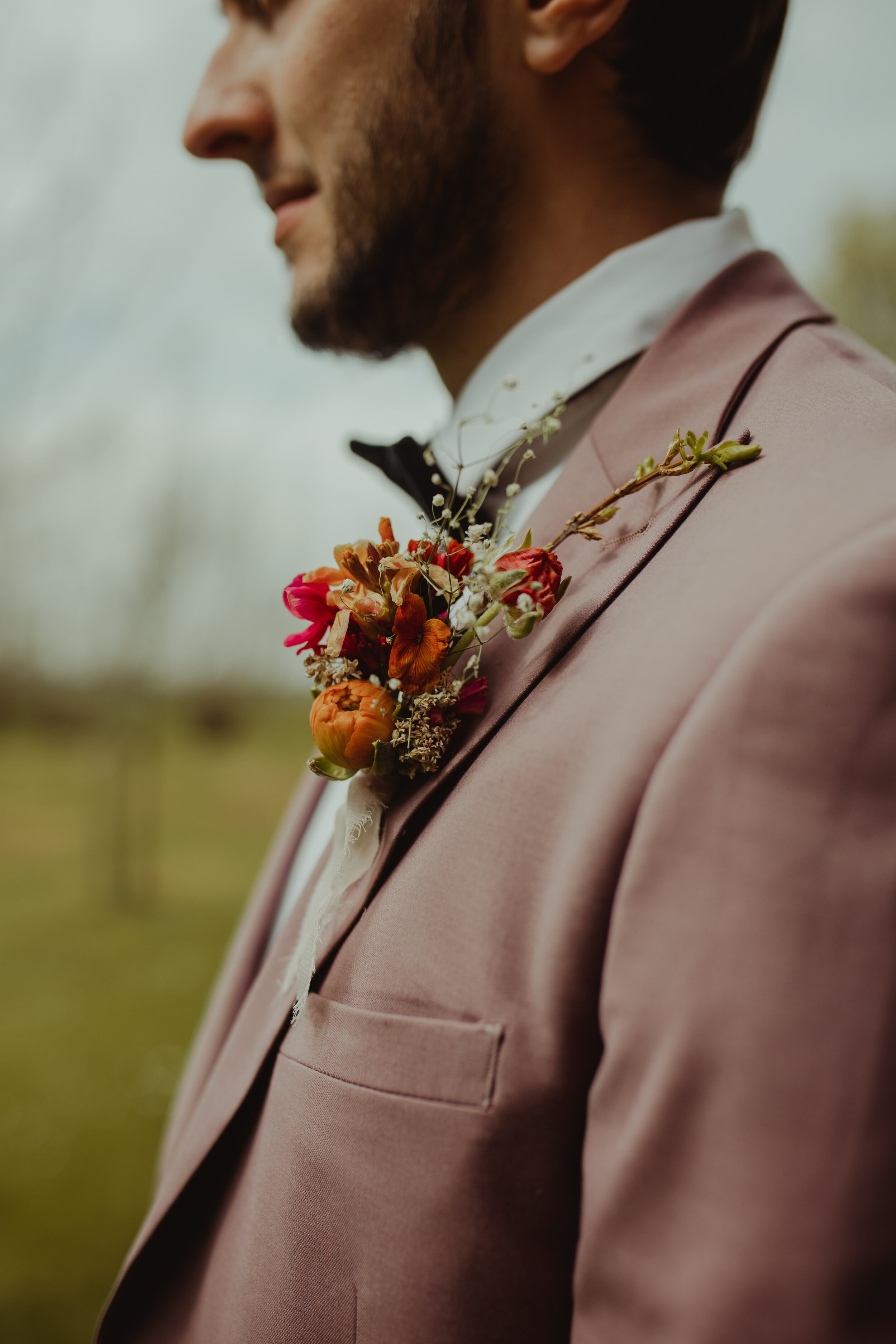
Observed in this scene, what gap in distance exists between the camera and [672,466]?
64 cm

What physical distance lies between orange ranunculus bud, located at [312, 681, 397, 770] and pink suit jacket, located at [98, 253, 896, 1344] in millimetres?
57

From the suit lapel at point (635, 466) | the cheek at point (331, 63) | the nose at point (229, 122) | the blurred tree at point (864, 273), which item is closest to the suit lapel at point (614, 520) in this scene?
the suit lapel at point (635, 466)

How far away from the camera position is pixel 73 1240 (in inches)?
95.9

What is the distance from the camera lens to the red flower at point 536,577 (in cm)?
61

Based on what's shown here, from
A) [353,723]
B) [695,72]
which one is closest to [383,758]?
[353,723]

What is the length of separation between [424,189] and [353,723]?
2.01ft

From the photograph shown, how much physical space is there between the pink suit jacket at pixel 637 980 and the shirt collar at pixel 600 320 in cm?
9

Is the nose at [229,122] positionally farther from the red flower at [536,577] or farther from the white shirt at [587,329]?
the red flower at [536,577]

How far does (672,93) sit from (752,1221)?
1.04 meters

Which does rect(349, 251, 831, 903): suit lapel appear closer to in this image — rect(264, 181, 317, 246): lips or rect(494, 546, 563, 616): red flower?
rect(494, 546, 563, 616): red flower

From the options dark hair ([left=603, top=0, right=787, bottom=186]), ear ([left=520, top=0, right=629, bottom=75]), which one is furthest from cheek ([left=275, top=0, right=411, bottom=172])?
dark hair ([left=603, top=0, right=787, bottom=186])

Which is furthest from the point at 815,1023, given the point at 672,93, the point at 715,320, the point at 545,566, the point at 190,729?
the point at 190,729

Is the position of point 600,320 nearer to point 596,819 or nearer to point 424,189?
point 424,189

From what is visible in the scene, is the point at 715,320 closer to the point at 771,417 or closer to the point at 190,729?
the point at 771,417
